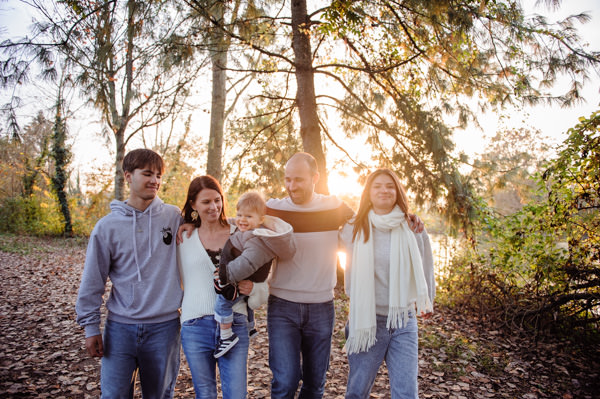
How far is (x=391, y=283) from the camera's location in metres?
2.41

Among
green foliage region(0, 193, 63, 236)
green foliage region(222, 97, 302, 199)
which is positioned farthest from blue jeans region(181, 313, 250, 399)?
green foliage region(0, 193, 63, 236)

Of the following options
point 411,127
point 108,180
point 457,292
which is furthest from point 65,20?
point 108,180

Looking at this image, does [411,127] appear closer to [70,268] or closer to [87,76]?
[87,76]

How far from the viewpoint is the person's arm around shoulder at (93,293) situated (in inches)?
81.4

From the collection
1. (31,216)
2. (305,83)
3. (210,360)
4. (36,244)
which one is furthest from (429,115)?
(31,216)

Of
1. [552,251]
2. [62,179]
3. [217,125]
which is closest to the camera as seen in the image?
[552,251]

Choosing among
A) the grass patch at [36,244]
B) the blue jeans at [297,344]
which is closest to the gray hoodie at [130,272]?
the blue jeans at [297,344]

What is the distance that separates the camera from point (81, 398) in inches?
132

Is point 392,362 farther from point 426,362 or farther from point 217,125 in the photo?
point 217,125

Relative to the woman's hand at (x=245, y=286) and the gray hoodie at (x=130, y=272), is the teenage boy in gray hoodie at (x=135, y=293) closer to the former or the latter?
the gray hoodie at (x=130, y=272)

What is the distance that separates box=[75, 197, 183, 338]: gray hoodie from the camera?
82.7 inches

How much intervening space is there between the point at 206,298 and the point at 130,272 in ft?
1.65

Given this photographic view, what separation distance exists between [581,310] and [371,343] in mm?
4091

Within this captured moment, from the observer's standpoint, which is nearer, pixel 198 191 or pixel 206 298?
pixel 206 298
